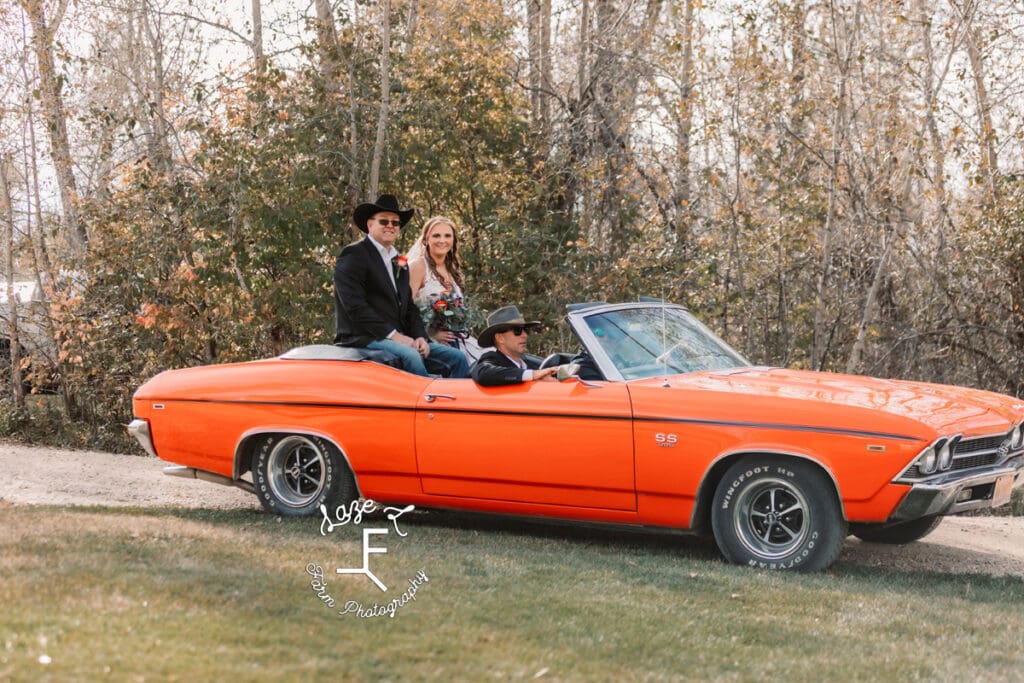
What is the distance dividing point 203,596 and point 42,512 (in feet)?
10.3

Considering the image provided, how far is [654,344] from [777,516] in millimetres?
1350

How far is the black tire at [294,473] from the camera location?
7691mm

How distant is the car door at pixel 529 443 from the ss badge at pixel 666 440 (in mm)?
151

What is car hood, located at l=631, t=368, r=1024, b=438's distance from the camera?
19.9 feet

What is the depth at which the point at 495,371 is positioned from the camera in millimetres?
7074

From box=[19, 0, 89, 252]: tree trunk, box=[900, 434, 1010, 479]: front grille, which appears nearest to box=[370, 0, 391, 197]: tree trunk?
box=[19, 0, 89, 252]: tree trunk

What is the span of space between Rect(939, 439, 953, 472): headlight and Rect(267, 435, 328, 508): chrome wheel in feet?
12.3

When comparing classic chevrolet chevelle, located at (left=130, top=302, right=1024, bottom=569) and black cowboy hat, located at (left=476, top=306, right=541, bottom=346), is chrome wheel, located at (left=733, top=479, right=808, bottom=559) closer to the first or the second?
classic chevrolet chevelle, located at (left=130, top=302, right=1024, bottom=569)

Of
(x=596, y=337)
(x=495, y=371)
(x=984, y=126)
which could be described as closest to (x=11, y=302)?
(x=495, y=371)

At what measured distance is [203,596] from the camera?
197 inches


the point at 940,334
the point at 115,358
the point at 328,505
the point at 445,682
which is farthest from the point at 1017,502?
the point at 115,358

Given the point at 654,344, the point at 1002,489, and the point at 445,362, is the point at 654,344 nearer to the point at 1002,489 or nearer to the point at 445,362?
the point at 445,362

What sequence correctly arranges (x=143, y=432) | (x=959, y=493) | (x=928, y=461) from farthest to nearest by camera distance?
(x=143, y=432), (x=959, y=493), (x=928, y=461)

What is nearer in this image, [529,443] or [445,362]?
[529,443]
